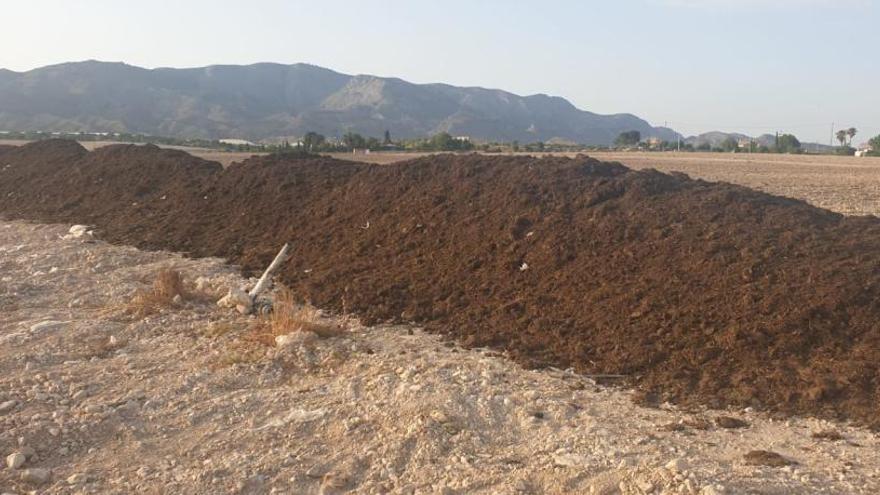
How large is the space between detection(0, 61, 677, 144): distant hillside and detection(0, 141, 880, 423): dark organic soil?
111649mm

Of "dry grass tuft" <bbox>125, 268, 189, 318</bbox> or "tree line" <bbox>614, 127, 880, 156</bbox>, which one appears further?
"tree line" <bbox>614, 127, 880, 156</bbox>

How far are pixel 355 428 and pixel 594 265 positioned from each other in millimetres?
3339

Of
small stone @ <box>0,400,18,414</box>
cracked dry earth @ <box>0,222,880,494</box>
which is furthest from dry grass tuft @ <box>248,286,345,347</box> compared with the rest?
small stone @ <box>0,400,18,414</box>

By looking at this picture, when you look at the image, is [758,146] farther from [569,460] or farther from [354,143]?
[569,460]

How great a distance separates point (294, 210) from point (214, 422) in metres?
6.88

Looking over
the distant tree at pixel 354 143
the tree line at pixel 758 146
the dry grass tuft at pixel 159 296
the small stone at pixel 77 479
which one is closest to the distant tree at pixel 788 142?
the tree line at pixel 758 146

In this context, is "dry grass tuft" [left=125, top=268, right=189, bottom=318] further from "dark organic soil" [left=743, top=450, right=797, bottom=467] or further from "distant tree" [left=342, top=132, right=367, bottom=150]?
"distant tree" [left=342, top=132, right=367, bottom=150]

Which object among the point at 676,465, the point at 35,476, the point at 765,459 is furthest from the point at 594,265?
the point at 35,476

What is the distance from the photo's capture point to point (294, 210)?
1129cm

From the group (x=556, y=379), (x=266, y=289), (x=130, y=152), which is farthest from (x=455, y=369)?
(x=130, y=152)

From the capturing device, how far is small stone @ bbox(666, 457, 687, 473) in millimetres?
3719

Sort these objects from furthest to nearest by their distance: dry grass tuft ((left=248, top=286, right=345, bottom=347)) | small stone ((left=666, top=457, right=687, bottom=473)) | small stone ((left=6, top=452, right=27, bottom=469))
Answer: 1. dry grass tuft ((left=248, top=286, right=345, bottom=347))
2. small stone ((left=6, top=452, right=27, bottom=469))
3. small stone ((left=666, top=457, right=687, bottom=473))

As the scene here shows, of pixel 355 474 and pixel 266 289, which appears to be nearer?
pixel 355 474

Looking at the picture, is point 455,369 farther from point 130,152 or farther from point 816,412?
point 130,152
